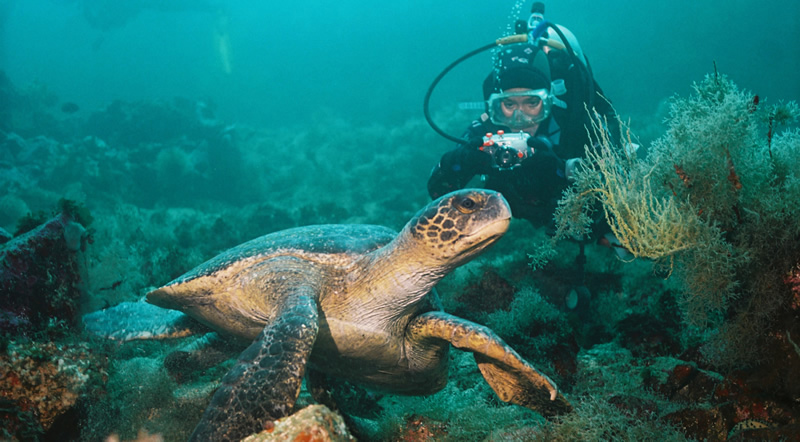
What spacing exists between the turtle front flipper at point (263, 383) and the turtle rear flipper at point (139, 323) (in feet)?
6.61

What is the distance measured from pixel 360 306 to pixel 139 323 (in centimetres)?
225

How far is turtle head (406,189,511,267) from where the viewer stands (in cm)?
209

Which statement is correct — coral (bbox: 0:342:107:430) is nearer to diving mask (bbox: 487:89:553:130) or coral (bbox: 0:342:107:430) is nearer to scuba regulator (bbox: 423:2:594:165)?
scuba regulator (bbox: 423:2:594:165)

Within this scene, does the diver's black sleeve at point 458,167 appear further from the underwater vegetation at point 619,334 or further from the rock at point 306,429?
the rock at point 306,429

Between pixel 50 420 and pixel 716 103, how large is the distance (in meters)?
4.88

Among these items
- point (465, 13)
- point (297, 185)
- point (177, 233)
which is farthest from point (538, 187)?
point (465, 13)

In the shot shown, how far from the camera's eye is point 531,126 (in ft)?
21.0

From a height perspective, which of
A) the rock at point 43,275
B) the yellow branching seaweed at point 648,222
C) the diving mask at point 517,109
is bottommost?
the rock at point 43,275

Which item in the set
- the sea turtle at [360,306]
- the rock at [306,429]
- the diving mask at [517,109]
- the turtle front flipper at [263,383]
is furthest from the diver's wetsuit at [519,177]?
the rock at [306,429]

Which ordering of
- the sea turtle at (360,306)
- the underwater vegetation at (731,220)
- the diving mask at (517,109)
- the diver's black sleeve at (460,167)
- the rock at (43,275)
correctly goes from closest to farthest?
1. the sea turtle at (360,306)
2. the underwater vegetation at (731,220)
3. the rock at (43,275)
4. the diver's black sleeve at (460,167)
5. the diving mask at (517,109)

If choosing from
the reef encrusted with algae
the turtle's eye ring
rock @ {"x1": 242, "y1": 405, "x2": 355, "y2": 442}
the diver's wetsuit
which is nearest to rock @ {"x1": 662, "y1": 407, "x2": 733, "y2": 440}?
the turtle's eye ring

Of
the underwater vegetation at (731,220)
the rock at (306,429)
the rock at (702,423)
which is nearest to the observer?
the rock at (306,429)

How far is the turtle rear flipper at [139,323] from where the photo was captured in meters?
3.07

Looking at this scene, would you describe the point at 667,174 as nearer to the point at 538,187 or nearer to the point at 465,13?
the point at 538,187
